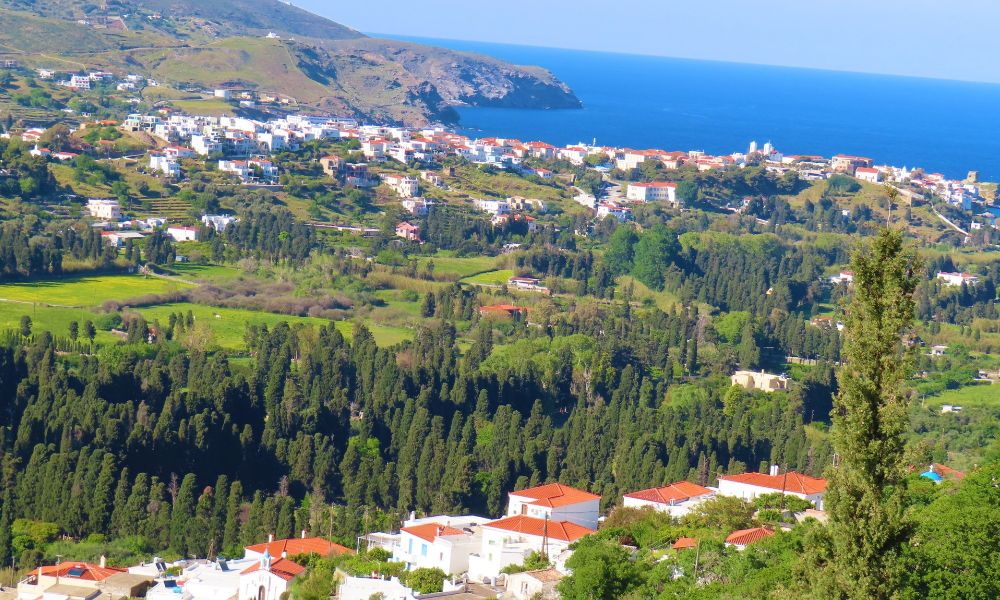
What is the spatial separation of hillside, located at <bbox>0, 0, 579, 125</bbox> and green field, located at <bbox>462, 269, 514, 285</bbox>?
61382 mm

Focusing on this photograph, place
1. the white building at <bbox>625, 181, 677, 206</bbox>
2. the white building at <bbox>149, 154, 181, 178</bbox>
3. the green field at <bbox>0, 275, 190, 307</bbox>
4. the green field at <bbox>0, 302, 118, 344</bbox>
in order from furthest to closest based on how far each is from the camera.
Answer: the white building at <bbox>625, 181, 677, 206</bbox> < the white building at <bbox>149, 154, 181, 178</bbox> < the green field at <bbox>0, 275, 190, 307</bbox> < the green field at <bbox>0, 302, 118, 344</bbox>

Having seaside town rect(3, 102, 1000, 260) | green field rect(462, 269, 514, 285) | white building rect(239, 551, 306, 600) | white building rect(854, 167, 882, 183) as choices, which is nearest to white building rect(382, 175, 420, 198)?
seaside town rect(3, 102, 1000, 260)

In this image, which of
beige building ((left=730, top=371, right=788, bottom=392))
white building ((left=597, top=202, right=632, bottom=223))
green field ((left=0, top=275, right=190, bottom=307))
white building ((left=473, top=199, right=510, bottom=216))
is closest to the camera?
beige building ((left=730, top=371, right=788, bottom=392))

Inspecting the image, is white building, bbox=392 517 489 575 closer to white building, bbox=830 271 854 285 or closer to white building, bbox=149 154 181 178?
white building, bbox=830 271 854 285

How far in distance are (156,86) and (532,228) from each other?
52.1 meters

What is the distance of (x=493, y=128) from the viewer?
165m

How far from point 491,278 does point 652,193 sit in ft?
99.3

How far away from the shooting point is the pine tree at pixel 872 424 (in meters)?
15.8

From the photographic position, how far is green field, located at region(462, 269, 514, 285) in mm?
76500

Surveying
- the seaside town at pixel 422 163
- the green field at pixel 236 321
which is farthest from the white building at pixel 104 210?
the green field at pixel 236 321

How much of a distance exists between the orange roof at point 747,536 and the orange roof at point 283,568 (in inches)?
337

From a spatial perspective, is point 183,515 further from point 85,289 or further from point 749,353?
point 749,353

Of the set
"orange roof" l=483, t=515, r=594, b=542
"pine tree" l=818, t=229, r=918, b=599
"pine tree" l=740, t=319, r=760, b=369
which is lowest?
"pine tree" l=740, t=319, r=760, b=369

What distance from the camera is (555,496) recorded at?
3712 centimetres
